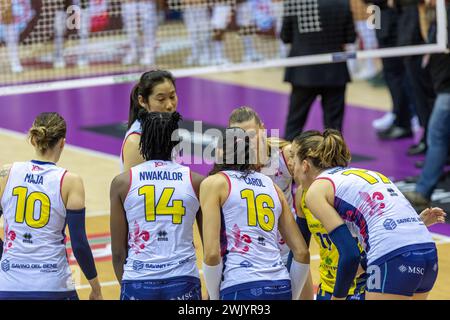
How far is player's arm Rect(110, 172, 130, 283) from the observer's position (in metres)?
6.50

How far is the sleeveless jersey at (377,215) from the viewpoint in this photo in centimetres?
646

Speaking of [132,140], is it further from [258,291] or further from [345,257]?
[345,257]

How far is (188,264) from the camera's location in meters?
6.49

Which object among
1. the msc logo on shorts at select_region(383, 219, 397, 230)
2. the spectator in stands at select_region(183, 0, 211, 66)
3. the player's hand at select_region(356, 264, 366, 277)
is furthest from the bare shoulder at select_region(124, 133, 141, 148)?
the spectator in stands at select_region(183, 0, 211, 66)

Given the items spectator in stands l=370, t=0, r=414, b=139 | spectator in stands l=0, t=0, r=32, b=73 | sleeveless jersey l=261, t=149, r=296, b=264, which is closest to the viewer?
sleeveless jersey l=261, t=149, r=296, b=264

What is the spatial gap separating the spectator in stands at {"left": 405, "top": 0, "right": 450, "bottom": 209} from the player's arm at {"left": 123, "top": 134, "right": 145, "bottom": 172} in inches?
190

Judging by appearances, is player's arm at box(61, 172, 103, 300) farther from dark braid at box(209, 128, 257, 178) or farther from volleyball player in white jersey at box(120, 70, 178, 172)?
volleyball player in white jersey at box(120, 70, 178, 172)

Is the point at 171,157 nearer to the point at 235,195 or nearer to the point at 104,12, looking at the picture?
the point at 235,195

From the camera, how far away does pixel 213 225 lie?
20.8ft

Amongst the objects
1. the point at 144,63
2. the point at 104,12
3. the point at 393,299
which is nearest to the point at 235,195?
the point at 393,299

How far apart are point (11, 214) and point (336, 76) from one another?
275 inches

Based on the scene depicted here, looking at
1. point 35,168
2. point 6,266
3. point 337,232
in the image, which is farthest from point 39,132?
point 337,232

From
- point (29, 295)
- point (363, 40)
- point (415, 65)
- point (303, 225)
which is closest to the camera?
point (29, 295)

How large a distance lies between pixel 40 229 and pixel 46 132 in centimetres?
62
